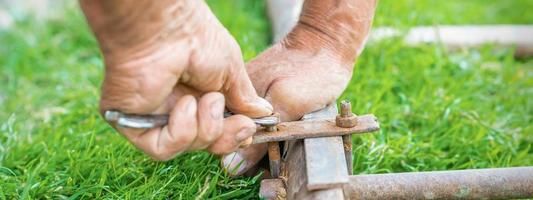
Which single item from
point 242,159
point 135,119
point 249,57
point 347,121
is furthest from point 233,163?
point 249,57

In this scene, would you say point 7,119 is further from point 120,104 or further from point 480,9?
point 480,9

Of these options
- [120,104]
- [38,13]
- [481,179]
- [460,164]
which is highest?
[120,104]

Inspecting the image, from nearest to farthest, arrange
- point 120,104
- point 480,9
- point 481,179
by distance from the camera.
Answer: point 120,104 → point 481,179 → point 480,9

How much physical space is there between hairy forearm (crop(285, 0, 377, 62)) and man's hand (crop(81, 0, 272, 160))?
41 cm

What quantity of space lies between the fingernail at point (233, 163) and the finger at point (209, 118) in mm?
292

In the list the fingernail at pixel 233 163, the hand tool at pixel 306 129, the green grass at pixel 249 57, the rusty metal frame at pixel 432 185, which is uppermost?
the hand tool at pixel 306 129

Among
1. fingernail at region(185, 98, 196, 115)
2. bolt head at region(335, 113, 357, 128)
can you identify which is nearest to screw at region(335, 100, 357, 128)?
bolt head at region(335, 113, 357, 128)

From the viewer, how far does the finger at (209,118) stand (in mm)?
1529

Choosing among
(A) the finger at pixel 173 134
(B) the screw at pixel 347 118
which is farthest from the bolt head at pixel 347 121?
(A) the finger at pixel 173 134

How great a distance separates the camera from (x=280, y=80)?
1.89m

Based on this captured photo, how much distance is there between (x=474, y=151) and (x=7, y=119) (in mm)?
1386

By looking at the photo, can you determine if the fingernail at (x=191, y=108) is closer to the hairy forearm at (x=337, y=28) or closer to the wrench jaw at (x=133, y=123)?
the wrench jaw at (x=133, y=123)

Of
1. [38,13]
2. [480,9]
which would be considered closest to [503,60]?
[480,9]

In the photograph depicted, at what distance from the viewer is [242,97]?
1.71m
